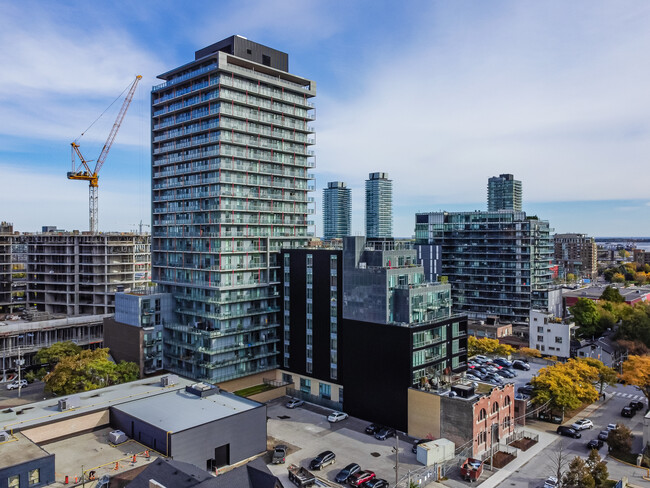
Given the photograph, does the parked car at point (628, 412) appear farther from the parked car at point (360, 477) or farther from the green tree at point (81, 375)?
the green tree at point (81, 375)

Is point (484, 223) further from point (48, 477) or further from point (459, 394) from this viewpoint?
point (48, 477)

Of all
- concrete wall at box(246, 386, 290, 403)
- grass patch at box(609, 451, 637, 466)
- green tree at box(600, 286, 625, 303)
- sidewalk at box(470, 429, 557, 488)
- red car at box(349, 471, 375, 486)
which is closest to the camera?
red car at box(349, 471, 375, 486)

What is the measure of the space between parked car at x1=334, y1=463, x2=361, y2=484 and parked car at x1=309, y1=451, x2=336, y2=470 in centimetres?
280

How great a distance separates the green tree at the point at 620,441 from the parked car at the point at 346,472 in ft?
113

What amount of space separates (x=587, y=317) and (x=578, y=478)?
274ft

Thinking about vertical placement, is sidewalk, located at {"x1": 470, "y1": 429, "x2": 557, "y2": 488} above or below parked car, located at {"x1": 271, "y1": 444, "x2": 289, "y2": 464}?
below

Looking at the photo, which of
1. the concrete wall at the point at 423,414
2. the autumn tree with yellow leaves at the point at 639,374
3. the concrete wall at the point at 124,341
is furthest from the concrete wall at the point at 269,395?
the autumn tree with yellow leaves at the point at 639,374

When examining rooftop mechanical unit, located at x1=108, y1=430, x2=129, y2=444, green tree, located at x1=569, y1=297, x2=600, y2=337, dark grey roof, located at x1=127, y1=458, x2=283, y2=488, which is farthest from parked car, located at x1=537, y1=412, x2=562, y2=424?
rooftop mechanical unit, located at x1=108, y1=430, x2=129, y2=444

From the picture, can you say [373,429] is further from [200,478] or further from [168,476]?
[168,476]

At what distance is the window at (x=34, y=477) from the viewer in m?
46.4

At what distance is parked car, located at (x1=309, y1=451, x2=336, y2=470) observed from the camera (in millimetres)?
60091

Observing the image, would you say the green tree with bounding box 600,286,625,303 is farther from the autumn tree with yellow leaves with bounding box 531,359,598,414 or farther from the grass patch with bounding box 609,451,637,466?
the grass patch with bounding box 609,451,637,466

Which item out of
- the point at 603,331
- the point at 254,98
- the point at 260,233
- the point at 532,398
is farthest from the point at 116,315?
the point at 603,331

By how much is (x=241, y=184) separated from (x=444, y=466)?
57746mm
